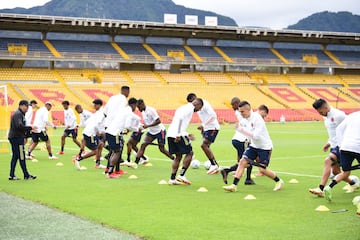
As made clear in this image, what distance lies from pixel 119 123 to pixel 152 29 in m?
48.5

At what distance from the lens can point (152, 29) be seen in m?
61.9

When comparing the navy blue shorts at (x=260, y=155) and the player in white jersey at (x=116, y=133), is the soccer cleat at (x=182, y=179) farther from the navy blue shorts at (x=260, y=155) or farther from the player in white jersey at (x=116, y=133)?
the player in white jersey at (x=116, y=133)

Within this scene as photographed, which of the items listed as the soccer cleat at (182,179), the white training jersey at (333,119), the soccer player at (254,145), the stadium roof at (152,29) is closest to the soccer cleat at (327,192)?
the white training jersey at (333,119)

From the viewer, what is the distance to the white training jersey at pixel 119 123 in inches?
566

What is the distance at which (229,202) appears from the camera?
35.0 feet

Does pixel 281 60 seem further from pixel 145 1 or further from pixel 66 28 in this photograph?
pixel 145 1

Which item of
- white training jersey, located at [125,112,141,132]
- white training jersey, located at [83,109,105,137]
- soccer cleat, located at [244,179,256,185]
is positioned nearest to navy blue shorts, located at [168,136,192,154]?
soccer cleat, located at [244,179,256,185]

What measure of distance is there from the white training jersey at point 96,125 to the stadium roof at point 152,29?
1551 inches

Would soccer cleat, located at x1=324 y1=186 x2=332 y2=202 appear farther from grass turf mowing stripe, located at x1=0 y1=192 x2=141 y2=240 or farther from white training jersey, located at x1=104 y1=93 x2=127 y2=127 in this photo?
white training jersey, located at x1=104 y1=93 x2=127 y2=127

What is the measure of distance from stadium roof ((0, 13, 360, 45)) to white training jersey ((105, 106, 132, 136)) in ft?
139

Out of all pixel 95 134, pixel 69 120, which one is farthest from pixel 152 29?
pixel 95 134

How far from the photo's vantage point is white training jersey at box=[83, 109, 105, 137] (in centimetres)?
1716

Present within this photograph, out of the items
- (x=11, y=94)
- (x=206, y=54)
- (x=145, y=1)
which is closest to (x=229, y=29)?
(x=206, y=54)

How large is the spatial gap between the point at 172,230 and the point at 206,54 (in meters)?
57.5
